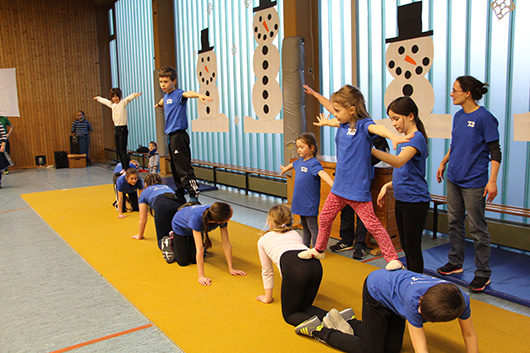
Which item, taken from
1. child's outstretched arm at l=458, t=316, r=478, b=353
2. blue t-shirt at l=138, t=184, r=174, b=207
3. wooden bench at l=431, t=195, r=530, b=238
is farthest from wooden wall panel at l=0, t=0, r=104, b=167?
child's outstretched arm at l=458, t=316, r=478, b=353

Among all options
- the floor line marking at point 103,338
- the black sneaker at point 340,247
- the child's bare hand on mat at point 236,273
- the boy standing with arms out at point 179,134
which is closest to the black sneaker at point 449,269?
the black sneaker at point 340,247

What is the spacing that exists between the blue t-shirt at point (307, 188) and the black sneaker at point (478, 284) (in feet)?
4.59

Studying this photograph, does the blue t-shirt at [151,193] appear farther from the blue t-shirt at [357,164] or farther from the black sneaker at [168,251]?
the blue t-shirt at [357,164]

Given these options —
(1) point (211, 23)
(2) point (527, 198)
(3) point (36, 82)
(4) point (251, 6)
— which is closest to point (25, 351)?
(2) point (527, 198)

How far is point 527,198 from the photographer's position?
14.0ft

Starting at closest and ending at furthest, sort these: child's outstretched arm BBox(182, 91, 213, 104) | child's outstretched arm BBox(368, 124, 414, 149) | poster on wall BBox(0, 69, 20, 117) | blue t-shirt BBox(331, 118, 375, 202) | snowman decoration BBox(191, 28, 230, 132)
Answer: child's outstretched arm BBox(368, 124, 414, 149) < blue t-shirt BBox(331, 118, 375, 202) < child's outstretched arm BBox(182, 91, 213, 104) < snowman decoration BBox(191, 28, 230, 132) < poster on wall BBox(0, 69, 20, 117)

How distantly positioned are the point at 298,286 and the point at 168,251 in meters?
1.83

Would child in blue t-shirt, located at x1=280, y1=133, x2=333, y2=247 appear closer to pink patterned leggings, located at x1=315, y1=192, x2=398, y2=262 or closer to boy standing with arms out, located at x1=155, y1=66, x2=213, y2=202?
pink patterned leggings, located at x1=315, y1=192, x2=398, y2=262

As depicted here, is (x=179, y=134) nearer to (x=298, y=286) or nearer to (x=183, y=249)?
(x=183, y=249)

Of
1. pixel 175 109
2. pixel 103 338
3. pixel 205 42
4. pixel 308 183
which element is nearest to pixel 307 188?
pixel 308 183

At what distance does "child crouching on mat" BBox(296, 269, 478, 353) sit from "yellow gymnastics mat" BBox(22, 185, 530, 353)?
0.39ft

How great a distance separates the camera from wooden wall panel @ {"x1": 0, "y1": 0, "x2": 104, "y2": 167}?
1262 cm

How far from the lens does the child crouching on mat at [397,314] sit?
6.04 ft

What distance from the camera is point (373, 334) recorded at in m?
2.22
